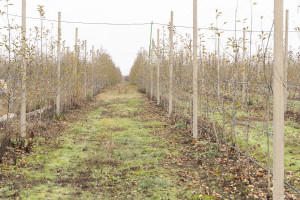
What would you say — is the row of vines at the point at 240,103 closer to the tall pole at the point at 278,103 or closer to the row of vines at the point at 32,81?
the tall pole at the point at 278,103

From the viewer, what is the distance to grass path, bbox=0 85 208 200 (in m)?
4.72

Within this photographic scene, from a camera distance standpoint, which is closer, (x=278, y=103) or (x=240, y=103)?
(x=278, y=103)

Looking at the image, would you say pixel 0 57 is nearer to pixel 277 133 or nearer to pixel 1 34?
pixel 1 34

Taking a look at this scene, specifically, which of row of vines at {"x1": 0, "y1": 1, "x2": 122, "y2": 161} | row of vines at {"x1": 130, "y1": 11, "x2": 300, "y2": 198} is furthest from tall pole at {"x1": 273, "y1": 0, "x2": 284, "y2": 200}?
row of vines at {"x1": 0, "y1": 1, "x2": 122, "y2": 161}

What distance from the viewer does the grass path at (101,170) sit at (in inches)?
186

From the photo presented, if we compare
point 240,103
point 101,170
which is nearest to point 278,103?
point 240,103

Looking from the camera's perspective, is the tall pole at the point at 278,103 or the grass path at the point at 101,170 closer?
the tall pole at the point at 278,103

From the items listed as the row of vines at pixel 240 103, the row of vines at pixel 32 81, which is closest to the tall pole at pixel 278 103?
the row of vines at pixel 240 103

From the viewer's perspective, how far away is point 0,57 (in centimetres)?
640

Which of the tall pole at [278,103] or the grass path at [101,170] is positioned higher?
the tall pole at [278,103]

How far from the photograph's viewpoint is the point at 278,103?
11.8ft

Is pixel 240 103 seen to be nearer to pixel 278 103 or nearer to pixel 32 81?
pixel 278 103

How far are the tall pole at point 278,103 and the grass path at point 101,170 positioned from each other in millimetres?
1423

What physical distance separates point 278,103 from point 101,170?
150 inches
